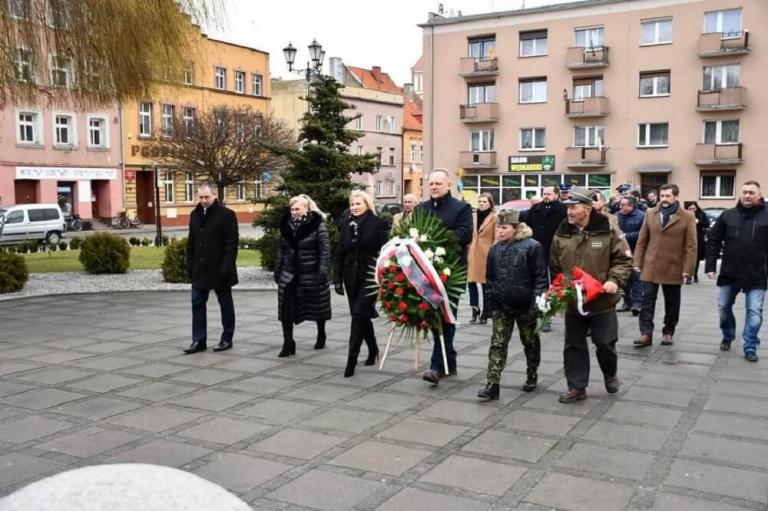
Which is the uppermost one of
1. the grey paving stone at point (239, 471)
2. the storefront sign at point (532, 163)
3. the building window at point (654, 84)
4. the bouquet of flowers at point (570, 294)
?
the building window at point (654, 84)

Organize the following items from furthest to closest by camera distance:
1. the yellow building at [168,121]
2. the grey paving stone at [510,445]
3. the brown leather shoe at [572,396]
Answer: the yellow building at [168,121]
the brown leather shoe at [572,396]
the grey paving stone at [510,445]

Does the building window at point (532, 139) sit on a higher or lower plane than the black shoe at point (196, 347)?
higher

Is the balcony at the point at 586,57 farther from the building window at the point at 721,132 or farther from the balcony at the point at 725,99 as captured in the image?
the building window at the point at 721,132

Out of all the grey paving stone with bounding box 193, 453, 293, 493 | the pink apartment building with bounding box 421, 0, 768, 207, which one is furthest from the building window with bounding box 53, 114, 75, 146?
the grey paving stone with bounding box 193, 453, 293, 493

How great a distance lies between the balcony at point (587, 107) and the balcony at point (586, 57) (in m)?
1.94

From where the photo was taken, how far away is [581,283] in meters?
6.31

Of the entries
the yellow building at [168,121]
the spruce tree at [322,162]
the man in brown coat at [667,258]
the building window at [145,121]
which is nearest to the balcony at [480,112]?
the yellow building at [168,121]

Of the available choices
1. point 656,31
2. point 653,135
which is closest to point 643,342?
point 653,135

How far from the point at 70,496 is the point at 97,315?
10892 millimetres

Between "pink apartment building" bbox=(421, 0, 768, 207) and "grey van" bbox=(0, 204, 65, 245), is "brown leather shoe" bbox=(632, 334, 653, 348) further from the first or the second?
"pink apartment building" bbox=(421, 0, 768, 207)

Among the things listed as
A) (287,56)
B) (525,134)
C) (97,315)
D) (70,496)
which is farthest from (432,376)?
(525,134)

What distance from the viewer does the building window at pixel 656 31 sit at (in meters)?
42.7

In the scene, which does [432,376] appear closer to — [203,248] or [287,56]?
[203,248]

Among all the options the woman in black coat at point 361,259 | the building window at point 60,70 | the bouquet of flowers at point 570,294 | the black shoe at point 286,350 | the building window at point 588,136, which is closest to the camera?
the bouquet of flowers at point 570,294
